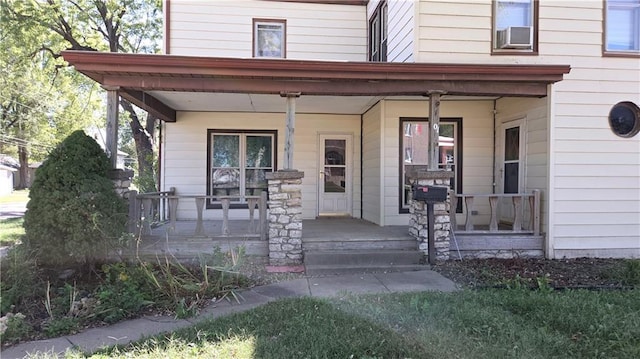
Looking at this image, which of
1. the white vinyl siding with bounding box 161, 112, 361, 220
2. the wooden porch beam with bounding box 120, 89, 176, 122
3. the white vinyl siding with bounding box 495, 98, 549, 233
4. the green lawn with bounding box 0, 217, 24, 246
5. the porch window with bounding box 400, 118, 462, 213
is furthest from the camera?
the white vinyl siding with bounding box 161, 112, 361, 220

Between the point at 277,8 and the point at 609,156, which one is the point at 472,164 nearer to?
the point at 609,156

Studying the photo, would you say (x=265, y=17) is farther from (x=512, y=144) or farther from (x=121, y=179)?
(x=512, y=144)

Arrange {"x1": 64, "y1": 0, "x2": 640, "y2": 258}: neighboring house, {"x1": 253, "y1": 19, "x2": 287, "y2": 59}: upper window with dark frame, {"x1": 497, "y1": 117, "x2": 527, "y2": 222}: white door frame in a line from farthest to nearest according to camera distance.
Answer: {"x1": 253, "y1": 19, "x2": 287, "y2": 59}: upper window with dark frame → {"x1": 497, "y1": 117, "x2": 527, "y2": 222}: white door frame → {"x1": 64, "y1": 0, "x2": 640, "y2": 258}: neighboring house

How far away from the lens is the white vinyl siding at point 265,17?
9.42m

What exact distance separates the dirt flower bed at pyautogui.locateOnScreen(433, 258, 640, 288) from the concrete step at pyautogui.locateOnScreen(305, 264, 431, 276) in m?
0.37

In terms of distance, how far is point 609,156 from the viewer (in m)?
6.98

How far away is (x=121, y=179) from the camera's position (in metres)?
6.14

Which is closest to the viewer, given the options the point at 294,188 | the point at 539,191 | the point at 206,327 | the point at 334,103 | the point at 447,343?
the point at 447,343

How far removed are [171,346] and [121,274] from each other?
1867 millimetres

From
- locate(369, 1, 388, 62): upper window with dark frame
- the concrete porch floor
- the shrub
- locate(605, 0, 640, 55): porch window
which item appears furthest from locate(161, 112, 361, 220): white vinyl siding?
locate(605, 0, 640, 55): porch window

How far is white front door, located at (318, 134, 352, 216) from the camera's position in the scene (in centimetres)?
972

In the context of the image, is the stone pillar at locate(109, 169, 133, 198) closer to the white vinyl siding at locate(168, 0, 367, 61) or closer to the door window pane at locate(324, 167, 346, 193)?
the white vinyl siding at locate(168, 0, 367, 61)

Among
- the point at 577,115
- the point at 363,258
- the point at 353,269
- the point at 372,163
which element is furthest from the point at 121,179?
the point at 577,115

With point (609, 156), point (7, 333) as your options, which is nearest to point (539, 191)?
point (609, 156)
